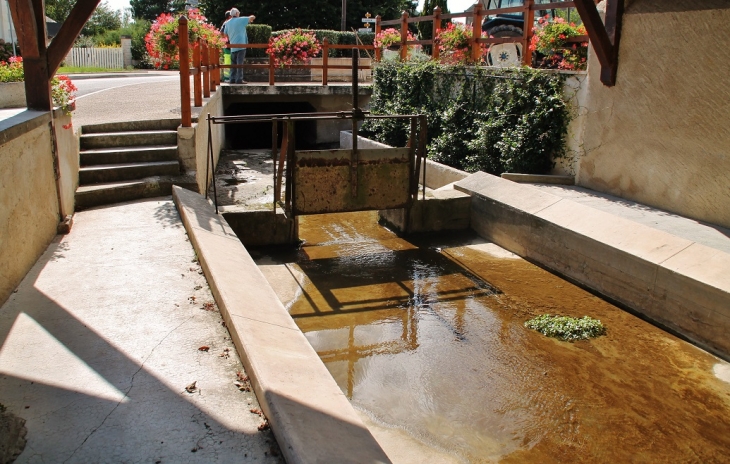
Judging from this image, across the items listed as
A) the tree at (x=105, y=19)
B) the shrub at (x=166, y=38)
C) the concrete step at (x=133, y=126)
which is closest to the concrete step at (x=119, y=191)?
the concrete step at (x=133, y=126)

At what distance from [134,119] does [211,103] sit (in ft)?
8.35

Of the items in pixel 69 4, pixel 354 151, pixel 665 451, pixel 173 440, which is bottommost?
pixel 665 451

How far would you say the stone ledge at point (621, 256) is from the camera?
18.9 feet

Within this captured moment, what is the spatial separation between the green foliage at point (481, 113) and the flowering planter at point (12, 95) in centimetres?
694

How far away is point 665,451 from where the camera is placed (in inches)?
168

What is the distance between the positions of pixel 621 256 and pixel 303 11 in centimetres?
2843

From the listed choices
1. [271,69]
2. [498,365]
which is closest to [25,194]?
[498,365]

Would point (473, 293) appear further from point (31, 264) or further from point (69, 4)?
point (69, 4)

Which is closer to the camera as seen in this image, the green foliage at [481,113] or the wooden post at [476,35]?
the green foliage at [481,113]

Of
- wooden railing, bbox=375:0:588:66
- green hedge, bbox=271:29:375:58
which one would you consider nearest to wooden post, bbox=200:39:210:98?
wooden railing, bbox=375:0:588:66

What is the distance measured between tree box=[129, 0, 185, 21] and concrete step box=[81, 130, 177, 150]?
170 feet

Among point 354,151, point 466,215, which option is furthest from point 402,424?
point 466,215

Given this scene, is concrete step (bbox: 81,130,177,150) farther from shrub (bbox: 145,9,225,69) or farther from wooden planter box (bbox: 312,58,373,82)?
wooden planter box (bbox: 312,58,373,82)

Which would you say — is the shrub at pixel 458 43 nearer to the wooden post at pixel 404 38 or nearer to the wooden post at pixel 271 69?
the wooden post at pixel 404 38
